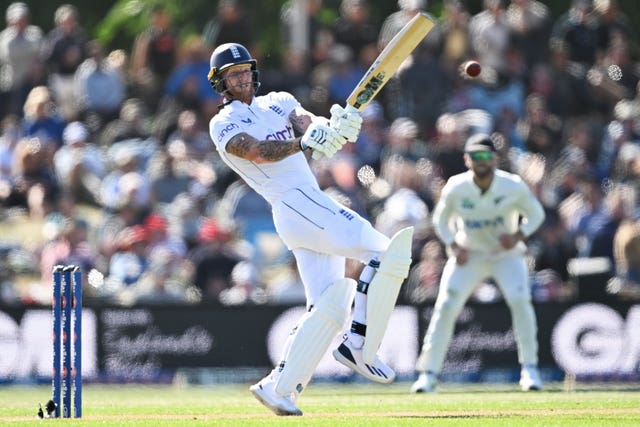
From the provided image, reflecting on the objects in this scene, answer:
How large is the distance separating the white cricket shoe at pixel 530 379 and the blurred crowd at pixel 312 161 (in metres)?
2.43

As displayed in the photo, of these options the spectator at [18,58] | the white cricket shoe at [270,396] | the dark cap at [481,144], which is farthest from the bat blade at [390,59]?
the spectator at [18,58]

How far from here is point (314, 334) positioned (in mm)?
9281

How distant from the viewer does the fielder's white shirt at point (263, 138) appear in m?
9.39

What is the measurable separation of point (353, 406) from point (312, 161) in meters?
6.27

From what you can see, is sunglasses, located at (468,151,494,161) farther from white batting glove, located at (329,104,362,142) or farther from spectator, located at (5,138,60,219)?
spectator, located at (5,138,60,219)

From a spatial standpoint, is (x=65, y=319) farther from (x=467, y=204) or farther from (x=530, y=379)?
(x=530, y=379)

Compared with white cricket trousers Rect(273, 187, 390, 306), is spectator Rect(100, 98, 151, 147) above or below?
above

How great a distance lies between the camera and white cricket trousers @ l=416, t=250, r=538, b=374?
12766mm

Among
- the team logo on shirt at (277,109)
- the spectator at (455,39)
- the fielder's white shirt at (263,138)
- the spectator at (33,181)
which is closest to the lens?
the fielder's white shirt at (263,138)

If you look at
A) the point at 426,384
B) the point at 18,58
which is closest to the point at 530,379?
the point at 426,384

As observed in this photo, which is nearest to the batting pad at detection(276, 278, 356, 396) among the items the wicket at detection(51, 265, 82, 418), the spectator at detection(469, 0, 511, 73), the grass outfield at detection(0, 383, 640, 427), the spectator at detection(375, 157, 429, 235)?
the grass outfield at detection(0, 383, 640, 427)

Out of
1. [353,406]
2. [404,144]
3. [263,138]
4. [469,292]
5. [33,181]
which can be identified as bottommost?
[353,406]

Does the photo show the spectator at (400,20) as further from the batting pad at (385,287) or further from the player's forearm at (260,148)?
the batting pad at (385,287)

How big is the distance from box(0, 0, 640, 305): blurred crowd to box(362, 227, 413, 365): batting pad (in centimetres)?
575
